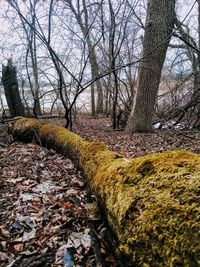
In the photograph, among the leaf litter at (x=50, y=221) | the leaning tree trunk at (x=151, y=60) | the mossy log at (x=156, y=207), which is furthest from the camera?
the leaning tree trunk at (x=151, y=60)

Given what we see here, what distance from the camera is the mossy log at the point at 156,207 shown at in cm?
144

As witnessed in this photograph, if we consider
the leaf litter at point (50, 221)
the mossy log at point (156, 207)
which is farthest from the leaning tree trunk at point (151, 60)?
the mossy log at point (156, 207)

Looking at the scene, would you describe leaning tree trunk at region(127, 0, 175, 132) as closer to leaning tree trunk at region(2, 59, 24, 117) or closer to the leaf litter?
the leaf litter

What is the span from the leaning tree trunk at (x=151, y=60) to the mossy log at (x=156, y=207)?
523cm

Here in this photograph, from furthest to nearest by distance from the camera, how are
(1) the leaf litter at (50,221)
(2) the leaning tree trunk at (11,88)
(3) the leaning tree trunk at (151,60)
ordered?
(2) the leaning tree trunk at (11,88) → (3) the leaning tree trunk at (151,60) → (1) the leaf litter at (50,221)

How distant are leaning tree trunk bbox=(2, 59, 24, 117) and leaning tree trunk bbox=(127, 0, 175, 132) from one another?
413 centimetres

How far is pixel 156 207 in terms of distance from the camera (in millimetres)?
1688

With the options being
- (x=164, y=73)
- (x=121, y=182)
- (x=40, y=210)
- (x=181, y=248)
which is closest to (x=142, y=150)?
(x=40, y=210)

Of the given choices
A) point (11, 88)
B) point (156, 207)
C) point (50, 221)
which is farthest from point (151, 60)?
point (156, 207)

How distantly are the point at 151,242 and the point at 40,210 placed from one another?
70.7 inches

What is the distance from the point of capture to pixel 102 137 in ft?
24.6

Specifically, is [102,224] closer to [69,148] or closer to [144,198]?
[144,198]

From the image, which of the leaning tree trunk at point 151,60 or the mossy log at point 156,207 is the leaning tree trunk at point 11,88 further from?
the mossy log at point 156,207

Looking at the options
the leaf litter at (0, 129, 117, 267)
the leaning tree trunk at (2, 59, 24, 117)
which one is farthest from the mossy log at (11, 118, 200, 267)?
the leaning tree trunk at (2, 59, 24, 117)
